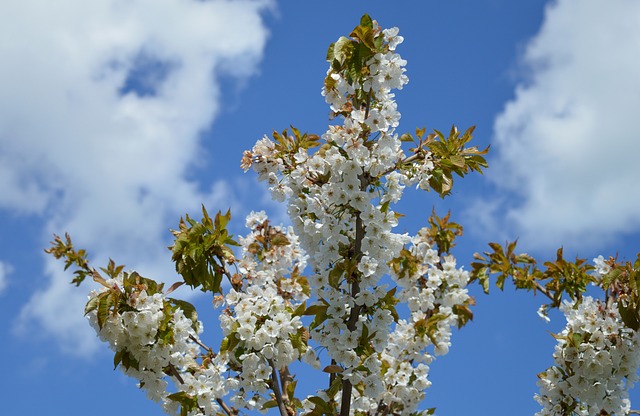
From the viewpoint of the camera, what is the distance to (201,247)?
11.8ft

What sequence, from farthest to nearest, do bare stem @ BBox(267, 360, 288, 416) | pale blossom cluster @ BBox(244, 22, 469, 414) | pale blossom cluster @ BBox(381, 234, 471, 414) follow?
pale blossom cluster @ BBox(381, 234, 471, 414)
bare stem @ BBox(267, 360, 288, 416)
pale blossom cluster @ BBox(244, 22, 469, 414)

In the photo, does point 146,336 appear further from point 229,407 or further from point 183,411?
point 229,407

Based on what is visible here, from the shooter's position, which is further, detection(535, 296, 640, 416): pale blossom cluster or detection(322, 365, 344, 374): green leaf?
detection(535, 296, 640, 416): pale blossom cluster

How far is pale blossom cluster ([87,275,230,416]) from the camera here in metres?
3.26

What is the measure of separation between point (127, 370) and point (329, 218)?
4.49 feet

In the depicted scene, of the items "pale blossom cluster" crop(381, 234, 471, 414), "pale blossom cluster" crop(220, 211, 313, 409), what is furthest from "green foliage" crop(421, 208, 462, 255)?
"pale blossom cluster" crop(220, 211, 313, 409)

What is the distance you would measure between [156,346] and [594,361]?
2345mm

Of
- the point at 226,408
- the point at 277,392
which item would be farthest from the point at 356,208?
the point at 226,408

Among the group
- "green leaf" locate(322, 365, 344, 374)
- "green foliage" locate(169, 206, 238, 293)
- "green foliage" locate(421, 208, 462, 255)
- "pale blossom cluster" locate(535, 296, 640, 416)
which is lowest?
"green leaf" locate(322, 365, 344, 374)

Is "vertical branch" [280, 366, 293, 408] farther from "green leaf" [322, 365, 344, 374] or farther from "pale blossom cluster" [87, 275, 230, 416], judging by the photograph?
"green leaf" [322, 365, 344, 374]

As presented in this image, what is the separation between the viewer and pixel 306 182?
3.43 m

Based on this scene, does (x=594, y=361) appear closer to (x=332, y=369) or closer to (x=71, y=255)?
(x=332, y=369)

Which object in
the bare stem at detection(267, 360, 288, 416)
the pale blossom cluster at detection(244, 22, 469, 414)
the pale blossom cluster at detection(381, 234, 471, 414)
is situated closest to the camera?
the pale blossom cluster at detection(244, 22, 469, 414)

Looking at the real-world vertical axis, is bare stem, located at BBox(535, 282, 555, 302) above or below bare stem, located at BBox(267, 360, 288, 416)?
above
